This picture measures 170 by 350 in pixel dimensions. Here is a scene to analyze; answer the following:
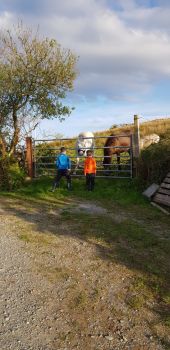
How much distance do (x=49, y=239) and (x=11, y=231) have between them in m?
1.13

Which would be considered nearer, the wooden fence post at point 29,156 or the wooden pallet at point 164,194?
the wooden pallet at point 164,194

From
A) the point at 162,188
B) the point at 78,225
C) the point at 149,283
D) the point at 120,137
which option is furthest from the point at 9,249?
the point at 120,137

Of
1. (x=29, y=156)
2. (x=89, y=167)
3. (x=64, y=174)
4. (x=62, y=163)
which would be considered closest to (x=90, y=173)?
(x=89, y=167)

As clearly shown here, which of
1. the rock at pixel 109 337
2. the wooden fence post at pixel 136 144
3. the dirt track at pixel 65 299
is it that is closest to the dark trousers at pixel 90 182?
the wooden fence post at pixel 136 144

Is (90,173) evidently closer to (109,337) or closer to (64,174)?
(64,174)

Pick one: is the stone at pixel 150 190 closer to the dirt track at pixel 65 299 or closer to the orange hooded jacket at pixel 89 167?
the orange hooded jacket at pixel 89 167

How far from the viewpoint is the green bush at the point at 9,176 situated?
13.5 meters

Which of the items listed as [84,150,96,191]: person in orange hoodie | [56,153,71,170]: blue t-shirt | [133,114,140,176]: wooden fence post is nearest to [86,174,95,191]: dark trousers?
[84,150,96,191]: person in orange hoodie

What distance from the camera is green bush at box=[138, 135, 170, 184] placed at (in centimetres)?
1097

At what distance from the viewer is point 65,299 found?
481 centimetres

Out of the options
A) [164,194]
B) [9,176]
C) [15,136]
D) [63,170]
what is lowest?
[164,194]

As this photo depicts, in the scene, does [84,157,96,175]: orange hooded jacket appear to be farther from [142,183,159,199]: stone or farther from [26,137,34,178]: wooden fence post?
[26,137,34,178]: wooden fence post

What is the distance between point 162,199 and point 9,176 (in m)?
6.10

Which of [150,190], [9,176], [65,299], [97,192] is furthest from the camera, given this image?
[9,176]
